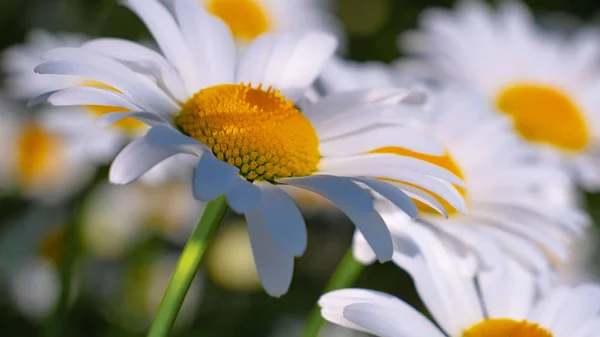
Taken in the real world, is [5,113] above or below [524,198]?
below

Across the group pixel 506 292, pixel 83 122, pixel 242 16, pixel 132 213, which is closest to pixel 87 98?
pixel 506 292

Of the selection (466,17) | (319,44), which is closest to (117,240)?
(319,44)

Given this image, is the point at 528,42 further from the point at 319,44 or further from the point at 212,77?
the point at 212,77

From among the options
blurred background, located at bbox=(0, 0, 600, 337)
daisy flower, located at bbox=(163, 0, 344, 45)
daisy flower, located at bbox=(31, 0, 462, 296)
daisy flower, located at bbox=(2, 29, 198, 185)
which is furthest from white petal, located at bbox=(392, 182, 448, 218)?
daisy flower, located at bbox=(163, 0, 344, 45)

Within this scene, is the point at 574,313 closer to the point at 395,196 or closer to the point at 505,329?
the point at 505,329

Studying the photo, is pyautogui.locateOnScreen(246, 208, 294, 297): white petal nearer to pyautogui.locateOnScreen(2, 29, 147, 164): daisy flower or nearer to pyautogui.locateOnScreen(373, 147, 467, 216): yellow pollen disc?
pyautogui.locateOnScreen(373, 147, 467, 216): yellow pollen disc
